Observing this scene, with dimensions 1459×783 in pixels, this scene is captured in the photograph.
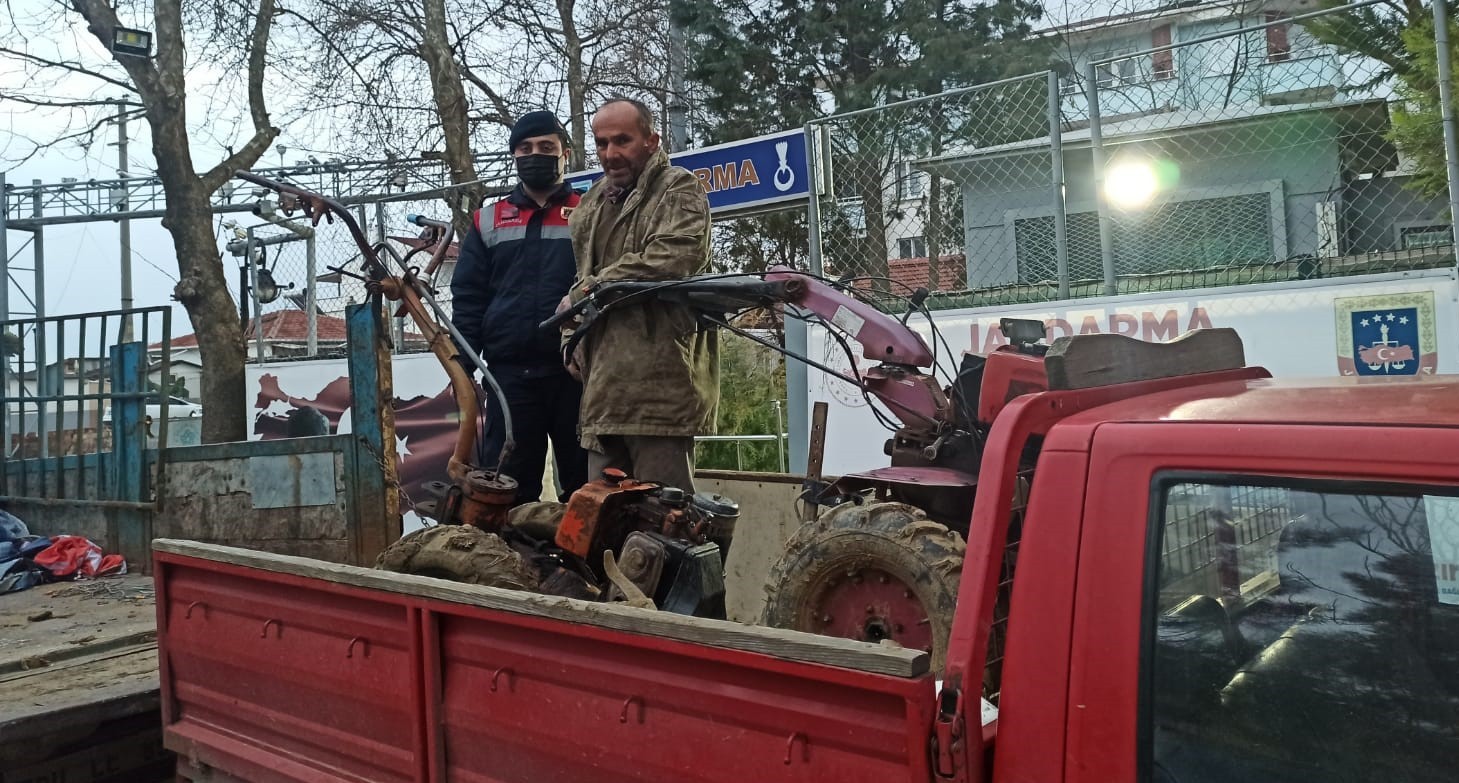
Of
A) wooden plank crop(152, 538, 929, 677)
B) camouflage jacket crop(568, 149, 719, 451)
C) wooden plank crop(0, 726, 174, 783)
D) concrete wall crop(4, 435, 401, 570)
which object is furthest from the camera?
concrete wall crop(4, 435, 401, 570)

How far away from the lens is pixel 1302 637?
1387 mm

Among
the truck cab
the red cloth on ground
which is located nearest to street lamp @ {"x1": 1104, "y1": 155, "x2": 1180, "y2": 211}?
the truck cab

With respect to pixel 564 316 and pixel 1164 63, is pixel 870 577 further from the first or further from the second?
pixel 1164 63

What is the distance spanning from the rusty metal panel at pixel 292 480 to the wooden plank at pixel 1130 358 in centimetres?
321

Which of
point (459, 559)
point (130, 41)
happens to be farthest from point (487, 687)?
point (130, 41)

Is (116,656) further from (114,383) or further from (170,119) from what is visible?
(170,119)

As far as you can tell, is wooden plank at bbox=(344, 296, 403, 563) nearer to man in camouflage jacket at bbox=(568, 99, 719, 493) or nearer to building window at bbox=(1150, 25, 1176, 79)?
man in camouflage jacket at bbox=(568, 99, 719, 493)

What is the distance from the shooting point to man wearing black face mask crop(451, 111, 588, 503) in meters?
3.90

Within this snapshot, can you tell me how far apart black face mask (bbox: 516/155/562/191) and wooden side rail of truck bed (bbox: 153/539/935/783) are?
1718 millimetres

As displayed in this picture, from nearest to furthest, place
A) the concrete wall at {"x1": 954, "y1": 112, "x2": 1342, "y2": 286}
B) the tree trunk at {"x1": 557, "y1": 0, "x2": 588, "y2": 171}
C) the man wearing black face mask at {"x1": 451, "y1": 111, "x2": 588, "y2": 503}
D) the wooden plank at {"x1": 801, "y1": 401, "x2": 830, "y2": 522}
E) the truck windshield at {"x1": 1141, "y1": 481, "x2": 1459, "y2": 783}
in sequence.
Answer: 1. the truck windshield at {"x1": 1141, "y1": 481, "x2": 1459, "y2": 783}
2. the wooden plank at {"x1": 801, "y1": 401, "x2": 830, "y2": 522}
3. the man wearing black face mask at {"x1": 451, "y1": 111, "x2": 588, "y2": 503}
4. the concrete wall at {"x1": 954, "y1": 112, "x2": 1342, "y2": 286}
5. the tree trunk at {"x1": 557, "y1": 0, "x2": 588, "y2": 171}

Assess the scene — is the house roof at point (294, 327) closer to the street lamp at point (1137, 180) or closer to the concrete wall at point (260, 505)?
the concrete wall at point (260, 505)

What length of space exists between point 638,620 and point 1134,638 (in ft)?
2.79

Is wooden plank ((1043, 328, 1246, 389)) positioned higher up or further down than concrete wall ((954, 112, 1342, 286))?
further down

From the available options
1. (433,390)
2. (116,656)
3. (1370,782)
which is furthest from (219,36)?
(1370,782)
